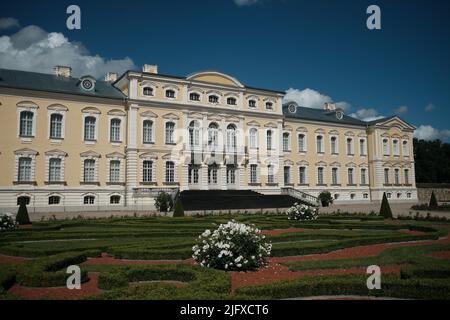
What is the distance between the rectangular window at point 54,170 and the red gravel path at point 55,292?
22.6m

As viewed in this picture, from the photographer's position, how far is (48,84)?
93.7 ft

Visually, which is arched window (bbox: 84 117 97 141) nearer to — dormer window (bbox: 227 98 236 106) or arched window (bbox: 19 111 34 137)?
arched window (bbox: 19 111 34 137)

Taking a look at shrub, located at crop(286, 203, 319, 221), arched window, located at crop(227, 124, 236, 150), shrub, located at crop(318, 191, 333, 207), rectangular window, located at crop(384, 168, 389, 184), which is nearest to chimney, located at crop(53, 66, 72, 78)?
arched window, located at crop(227, 124, 236, 150)

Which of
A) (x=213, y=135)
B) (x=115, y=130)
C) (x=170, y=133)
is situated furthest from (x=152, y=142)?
(x=213, y=135)

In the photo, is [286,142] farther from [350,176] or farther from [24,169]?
[24,169]

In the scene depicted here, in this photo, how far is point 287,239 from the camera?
11656 millimetres

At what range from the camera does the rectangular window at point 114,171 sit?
2955 centimetres

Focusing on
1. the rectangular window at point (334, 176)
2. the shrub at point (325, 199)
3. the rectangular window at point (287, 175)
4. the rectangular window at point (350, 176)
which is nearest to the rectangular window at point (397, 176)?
the rectangular window at point (350, 176)

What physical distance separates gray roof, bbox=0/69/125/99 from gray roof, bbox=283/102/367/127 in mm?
17056

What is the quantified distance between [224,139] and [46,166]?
14.2 meters

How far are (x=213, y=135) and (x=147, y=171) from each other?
6501 millimetres

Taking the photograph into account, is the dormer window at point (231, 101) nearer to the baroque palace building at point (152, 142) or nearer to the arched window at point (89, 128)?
the baroque palace building at point (152, 142)

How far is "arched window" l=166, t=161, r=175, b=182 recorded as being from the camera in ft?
103

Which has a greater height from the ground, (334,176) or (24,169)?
(334,176)
